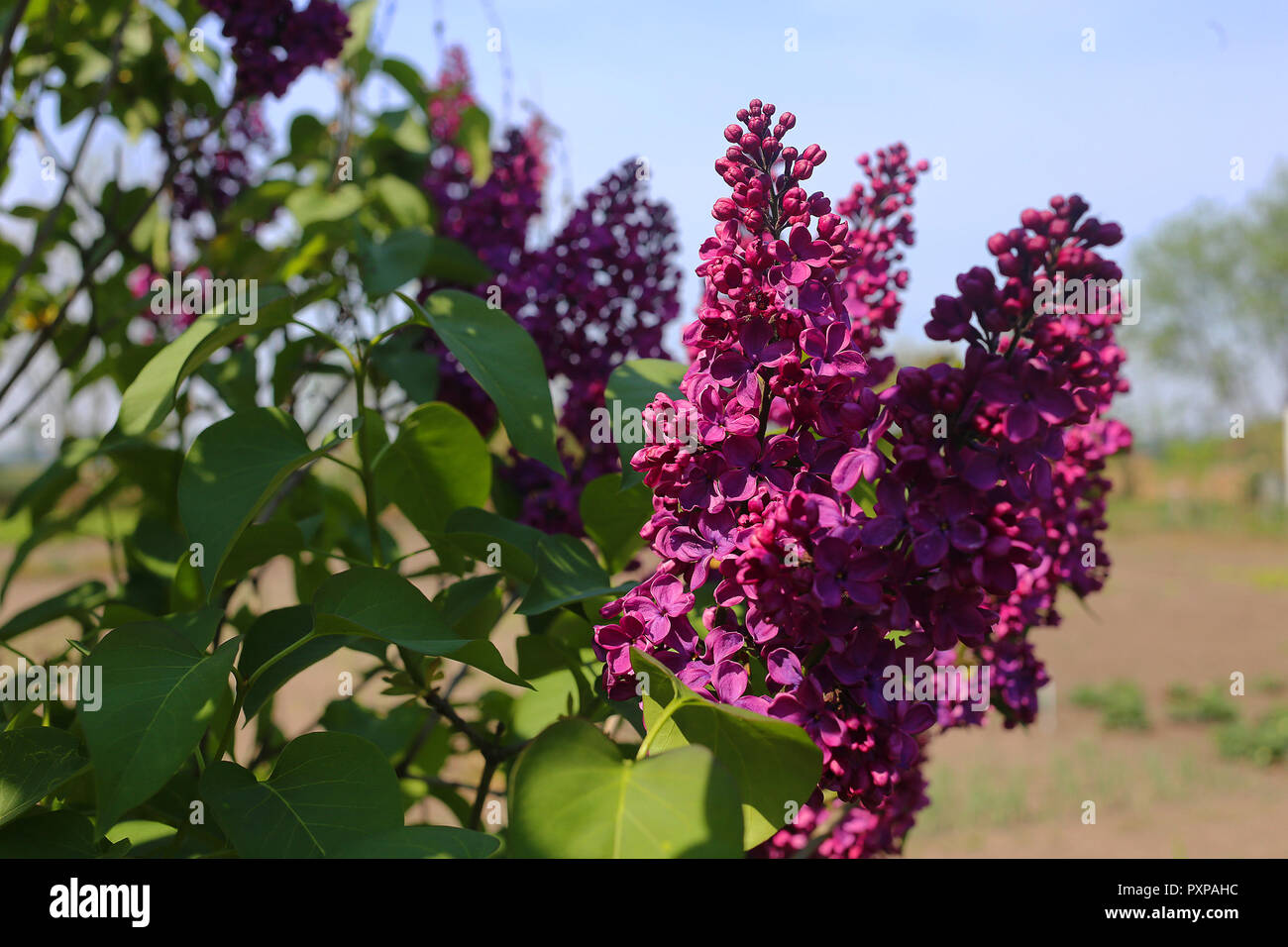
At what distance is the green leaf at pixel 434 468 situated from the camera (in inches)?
40.2

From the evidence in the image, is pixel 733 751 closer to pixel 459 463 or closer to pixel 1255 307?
pixel 459 463

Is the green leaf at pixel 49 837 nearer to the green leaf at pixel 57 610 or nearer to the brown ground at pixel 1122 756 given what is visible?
the green leaf at pixel 57 610

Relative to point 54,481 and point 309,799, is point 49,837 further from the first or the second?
point 54,481

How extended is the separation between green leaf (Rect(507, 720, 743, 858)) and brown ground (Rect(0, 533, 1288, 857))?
1.57 m

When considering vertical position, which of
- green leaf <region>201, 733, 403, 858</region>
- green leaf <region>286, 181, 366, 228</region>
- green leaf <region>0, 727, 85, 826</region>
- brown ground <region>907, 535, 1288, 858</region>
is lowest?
brown ground <region>907, 535, 1288, 858</region>

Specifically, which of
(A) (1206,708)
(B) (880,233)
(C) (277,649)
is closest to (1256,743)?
(A) (1206,708)

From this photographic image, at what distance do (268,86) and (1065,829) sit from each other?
5538mm

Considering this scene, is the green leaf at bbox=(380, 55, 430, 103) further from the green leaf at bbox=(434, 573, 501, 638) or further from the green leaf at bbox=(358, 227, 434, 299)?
the green leaf at bbox=(434, 573, 501, 638)

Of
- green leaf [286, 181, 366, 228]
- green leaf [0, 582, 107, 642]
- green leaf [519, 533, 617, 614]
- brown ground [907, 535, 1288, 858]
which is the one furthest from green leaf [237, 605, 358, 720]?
brown ground [907, 535, 1288, 858]

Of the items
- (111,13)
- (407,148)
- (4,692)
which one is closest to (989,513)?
(4,692)

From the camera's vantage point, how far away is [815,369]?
710mm

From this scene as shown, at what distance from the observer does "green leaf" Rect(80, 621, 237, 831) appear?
631 millimetres

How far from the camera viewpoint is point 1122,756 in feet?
21.8

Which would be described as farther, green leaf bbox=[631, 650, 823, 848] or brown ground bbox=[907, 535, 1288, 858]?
brown ground bbox=[907, 535, 1288, 858]
